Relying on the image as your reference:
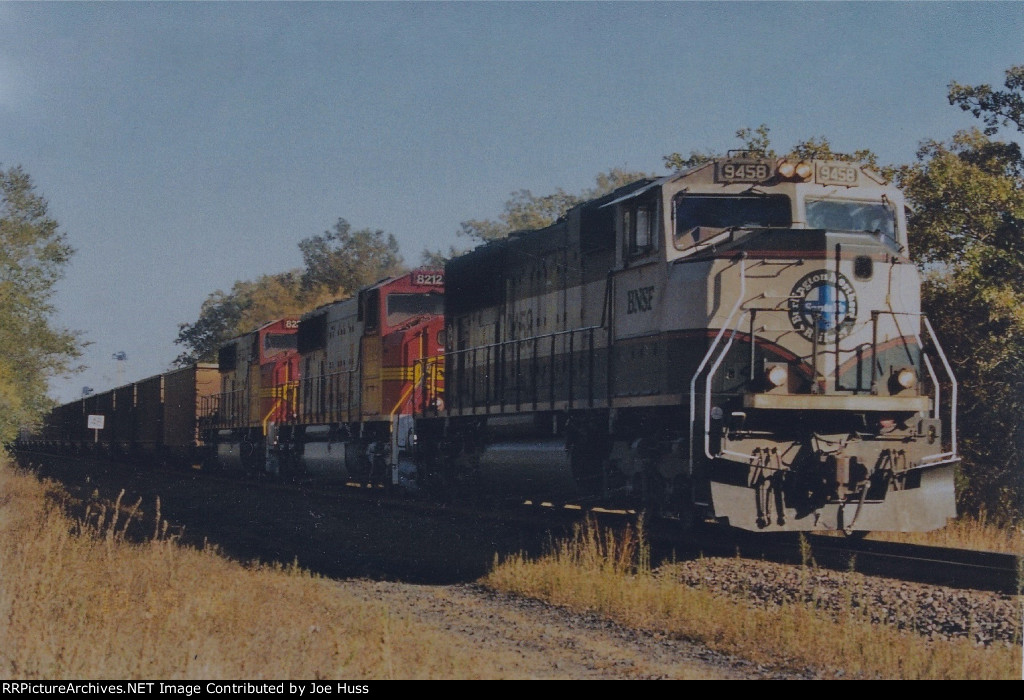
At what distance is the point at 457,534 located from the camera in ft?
42.3

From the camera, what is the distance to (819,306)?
33.4 feet

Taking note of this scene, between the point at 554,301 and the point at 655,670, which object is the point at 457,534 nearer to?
the point at 554,301

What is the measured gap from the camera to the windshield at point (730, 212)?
1074cm

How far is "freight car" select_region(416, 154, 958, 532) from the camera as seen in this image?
989cm

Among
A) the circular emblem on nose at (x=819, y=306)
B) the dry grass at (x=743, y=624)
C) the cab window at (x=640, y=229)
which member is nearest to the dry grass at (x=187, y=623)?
the dry grass at (x=743, y=624)

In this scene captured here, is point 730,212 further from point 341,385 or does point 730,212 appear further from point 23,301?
point 23,301

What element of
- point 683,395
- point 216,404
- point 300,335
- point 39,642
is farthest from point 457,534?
point 216,404

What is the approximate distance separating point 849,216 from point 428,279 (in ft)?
Result: 34.4

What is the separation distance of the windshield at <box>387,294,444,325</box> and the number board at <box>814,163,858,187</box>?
10.3m

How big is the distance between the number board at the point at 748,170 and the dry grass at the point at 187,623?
17.2ft

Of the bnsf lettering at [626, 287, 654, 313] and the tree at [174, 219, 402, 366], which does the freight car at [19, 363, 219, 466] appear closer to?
the tree at [174, 219, 402, 366]

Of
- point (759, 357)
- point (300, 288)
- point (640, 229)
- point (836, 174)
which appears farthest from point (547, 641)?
point (300, 288)

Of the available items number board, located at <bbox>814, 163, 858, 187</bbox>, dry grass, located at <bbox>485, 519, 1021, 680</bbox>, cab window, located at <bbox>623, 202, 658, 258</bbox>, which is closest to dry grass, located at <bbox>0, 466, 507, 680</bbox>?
dry grass, located at <bbox>485, 519, 1021, 680</bbox>

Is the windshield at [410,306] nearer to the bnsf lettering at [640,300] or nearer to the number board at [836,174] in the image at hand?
the bnsf lettering at [640,300]
